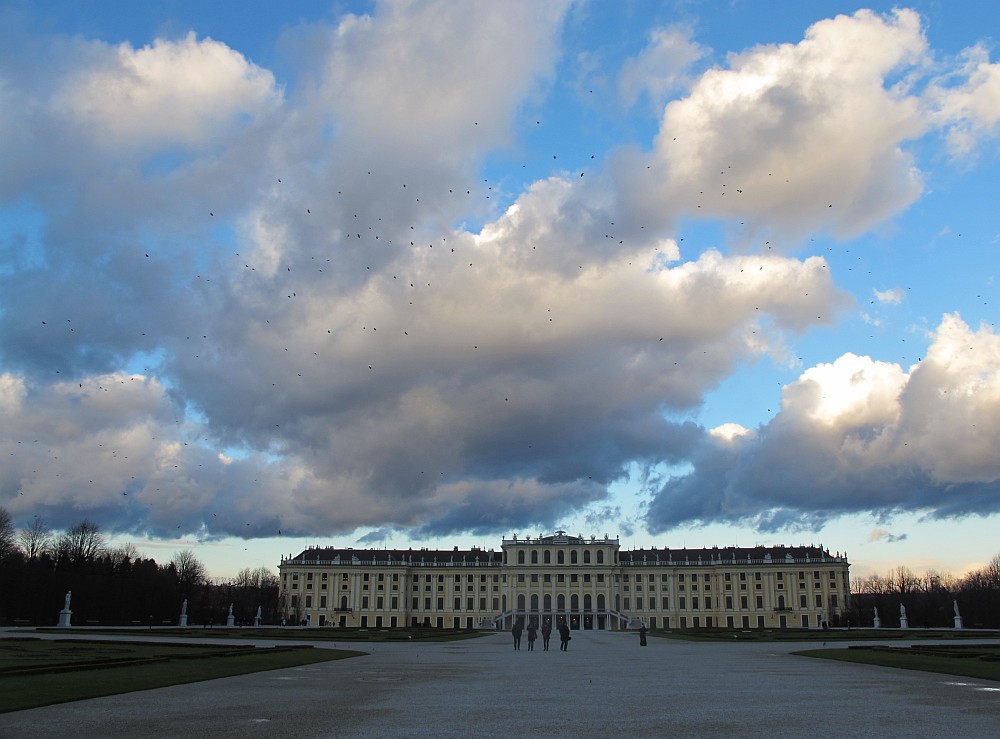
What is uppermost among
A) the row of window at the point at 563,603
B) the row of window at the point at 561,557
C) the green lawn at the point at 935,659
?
the row of window at the point at 561,557

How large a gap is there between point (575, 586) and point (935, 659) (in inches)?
5104

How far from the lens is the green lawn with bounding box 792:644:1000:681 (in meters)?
27.8

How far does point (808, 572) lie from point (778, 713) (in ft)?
494

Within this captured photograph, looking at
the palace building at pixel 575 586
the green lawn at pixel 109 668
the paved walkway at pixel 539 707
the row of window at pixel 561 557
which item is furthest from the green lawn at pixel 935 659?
the row of window at pixel 561 557

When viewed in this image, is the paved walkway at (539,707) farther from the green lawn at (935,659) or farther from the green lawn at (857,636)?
the green lawn at (857,636)

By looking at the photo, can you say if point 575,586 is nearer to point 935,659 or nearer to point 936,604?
point 936,604

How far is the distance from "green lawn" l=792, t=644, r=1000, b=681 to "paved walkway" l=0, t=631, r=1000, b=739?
1.57 metres

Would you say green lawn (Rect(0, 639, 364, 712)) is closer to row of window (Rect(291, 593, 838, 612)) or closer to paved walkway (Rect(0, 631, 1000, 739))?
paved walkway (Rect(0, 631, 1000, 739))

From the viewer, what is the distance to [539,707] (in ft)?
59.5

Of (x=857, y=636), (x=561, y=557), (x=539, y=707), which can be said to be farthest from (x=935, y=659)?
(x=561, y=557)

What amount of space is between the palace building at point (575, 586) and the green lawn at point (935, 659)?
115669 mm

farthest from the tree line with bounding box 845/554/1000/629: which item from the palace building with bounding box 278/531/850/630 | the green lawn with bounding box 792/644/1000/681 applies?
the green lawn with bounding box 792/644/1000/681

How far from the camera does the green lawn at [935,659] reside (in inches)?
1096

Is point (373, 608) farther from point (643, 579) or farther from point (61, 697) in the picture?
point (61, 697)
